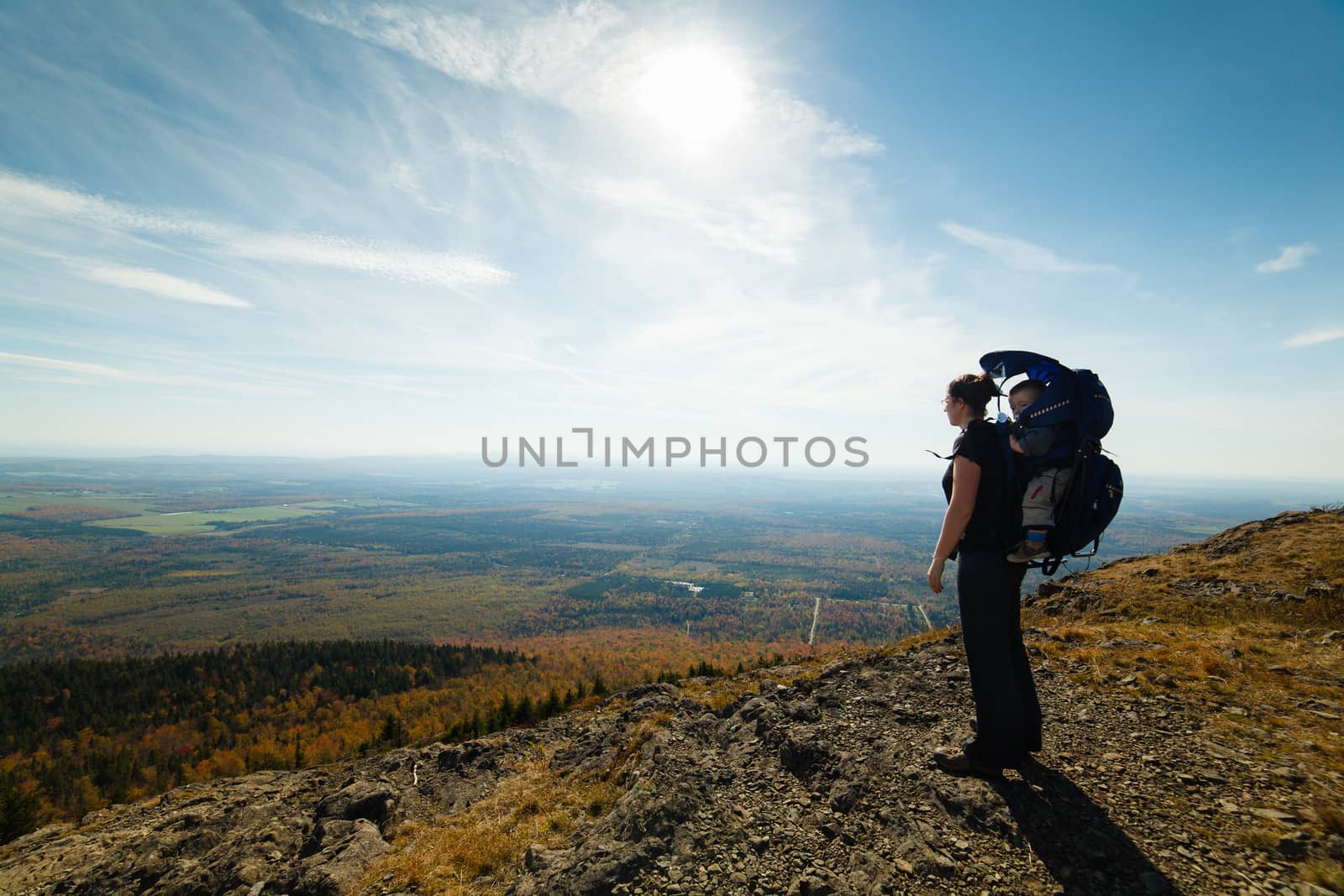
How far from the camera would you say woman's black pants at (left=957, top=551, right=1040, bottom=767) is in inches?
181

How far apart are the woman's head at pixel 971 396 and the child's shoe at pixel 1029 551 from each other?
122 cm

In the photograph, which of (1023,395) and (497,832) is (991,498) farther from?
(497,832)

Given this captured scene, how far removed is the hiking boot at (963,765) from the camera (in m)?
4.87

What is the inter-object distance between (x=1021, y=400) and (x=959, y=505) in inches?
51.7

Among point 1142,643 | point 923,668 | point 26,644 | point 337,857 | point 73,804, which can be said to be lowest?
point 26,644

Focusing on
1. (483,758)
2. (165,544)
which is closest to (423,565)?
(165,544)

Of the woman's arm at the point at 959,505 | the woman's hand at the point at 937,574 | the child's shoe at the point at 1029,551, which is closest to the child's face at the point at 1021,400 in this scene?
the woman's arm at the point at 959,505

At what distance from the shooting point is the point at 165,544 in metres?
197

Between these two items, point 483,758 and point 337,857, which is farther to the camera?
point 483,758

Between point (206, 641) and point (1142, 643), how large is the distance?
14841 centimetres

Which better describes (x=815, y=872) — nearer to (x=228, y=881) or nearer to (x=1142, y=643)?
(x=1142, y=643)

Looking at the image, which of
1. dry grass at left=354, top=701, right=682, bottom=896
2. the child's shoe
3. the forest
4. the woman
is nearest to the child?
the child's shoe

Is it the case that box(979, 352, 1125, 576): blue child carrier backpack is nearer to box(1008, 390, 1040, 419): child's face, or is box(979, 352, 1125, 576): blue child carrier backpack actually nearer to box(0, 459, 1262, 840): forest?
box(1008, 390, 1040, 419): child's face

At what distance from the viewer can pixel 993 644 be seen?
467cm
